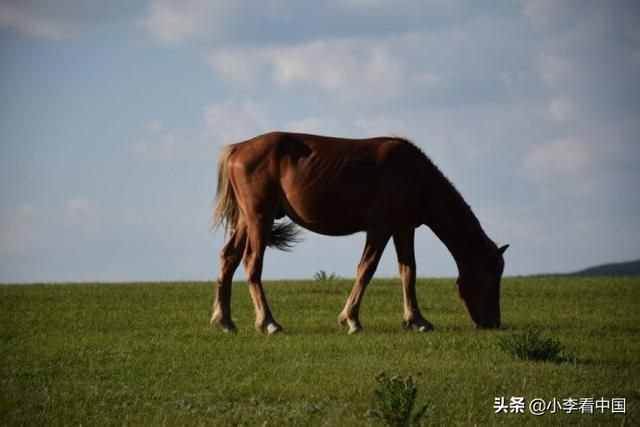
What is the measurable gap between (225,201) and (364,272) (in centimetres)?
262

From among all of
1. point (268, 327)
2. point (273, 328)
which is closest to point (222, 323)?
point (268, 327)

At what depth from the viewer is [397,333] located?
1476 cm

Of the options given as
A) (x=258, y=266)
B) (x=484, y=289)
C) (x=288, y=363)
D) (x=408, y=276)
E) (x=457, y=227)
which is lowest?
(x=288, y=363)

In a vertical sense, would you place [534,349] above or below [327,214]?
below

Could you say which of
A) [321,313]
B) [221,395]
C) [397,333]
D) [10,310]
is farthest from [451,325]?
[10,310]

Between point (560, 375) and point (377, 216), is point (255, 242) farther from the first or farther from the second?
point (560, 375)

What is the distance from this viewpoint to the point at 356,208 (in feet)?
49.9

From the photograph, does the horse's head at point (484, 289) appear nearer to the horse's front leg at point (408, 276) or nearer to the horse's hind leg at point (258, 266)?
the horse's front leg at point (408, 276)

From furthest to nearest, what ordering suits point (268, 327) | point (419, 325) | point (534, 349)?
1. point (419, 325)
2. point (268, 327)
3. point (534, 349)

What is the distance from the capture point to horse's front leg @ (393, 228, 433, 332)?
50.2 ft

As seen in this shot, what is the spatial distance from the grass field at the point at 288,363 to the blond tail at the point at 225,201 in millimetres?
1754

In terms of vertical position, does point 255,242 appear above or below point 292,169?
below

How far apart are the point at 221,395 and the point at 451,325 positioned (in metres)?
6.37

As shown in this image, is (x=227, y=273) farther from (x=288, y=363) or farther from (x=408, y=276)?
(x=288, y=363)
